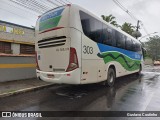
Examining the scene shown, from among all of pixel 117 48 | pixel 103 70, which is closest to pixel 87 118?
pixel 103 70

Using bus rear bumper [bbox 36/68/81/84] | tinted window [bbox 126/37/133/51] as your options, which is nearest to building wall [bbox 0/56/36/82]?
bus rear bumper [bbox 36/68/81/84]

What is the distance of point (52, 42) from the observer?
6316mm

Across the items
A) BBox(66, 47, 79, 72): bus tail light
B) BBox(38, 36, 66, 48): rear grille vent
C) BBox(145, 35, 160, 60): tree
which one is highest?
BBox(145, 35, 160, 60): tree

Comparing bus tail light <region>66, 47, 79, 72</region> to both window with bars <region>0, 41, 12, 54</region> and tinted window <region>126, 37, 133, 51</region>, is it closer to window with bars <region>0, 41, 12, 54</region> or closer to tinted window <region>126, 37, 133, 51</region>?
tinted window <region>126, 37, 133, 51</region>

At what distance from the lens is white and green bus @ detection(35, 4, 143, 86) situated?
580 centimetres

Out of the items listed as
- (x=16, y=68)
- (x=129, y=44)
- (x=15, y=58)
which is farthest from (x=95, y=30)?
(x=129, y=44)

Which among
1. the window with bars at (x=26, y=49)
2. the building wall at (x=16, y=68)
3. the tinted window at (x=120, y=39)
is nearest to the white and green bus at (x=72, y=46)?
the tinted window at (x=120, y=39)

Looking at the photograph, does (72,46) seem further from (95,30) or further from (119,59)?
(119,59)

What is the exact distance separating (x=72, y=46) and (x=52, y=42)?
1029 mm

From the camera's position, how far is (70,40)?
5.76m

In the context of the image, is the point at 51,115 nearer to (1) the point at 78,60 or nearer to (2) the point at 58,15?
(1) the point at 78,60

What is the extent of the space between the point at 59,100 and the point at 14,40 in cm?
1025

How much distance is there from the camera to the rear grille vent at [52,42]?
236 inches

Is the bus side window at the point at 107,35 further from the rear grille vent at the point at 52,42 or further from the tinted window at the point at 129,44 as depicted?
the tinted window at the point at 129,44
